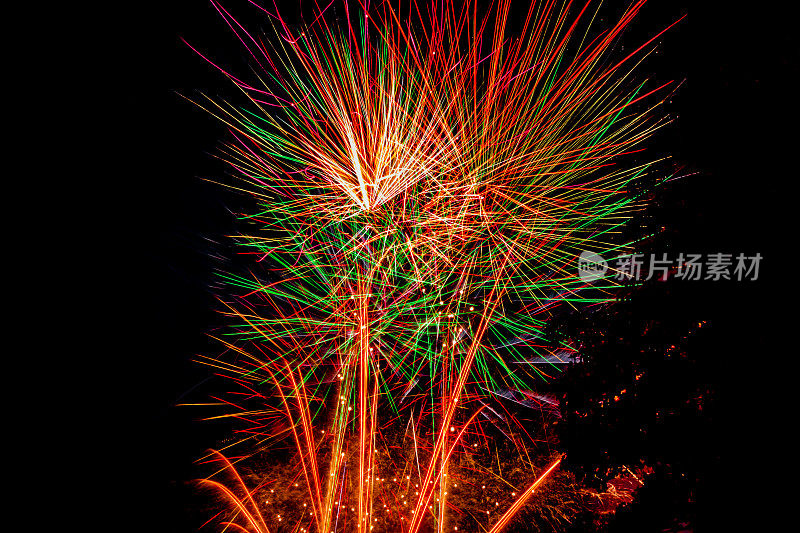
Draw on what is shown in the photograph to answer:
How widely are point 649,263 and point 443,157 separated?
11.8ft

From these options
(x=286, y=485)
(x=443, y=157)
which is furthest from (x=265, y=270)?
(x=443, y=157)

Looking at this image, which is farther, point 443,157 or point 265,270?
point 265,270

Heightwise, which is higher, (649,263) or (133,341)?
(649,263)

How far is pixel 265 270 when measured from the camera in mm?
8578

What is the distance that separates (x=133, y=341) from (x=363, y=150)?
629cm

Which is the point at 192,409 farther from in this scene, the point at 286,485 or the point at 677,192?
the point at 677,192

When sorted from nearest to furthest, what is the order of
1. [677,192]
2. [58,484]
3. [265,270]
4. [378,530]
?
[677,192]
[378,530]
[58,484]
[265,270]

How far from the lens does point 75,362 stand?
23.4 feet

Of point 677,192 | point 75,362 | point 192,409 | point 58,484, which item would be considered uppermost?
point 677,192

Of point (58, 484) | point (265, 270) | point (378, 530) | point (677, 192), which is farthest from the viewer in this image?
point (265, 270)

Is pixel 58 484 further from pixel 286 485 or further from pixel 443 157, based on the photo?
pixel 443 157

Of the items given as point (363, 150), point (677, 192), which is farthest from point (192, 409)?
point (677, 192)

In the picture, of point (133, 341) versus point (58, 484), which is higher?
point (133, 341)

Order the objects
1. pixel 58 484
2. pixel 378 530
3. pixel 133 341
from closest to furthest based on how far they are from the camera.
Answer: pixel 378 530 → pixel 58 484 → pixel 133 341
